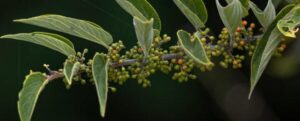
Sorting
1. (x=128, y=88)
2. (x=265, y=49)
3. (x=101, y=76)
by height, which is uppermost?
(x=101, y=76)

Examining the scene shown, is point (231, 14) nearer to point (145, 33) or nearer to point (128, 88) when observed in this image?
point (145, 33)

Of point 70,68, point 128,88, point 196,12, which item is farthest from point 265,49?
point 128,88

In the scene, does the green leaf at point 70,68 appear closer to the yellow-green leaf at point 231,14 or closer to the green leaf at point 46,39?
the green leaf at point 46,39

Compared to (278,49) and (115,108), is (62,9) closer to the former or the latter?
(115,108)

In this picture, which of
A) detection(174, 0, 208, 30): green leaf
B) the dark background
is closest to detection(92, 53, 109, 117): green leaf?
detection(174, 0, 208, 30): green leaf

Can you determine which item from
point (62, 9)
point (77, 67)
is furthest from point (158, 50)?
point (62, 9)
